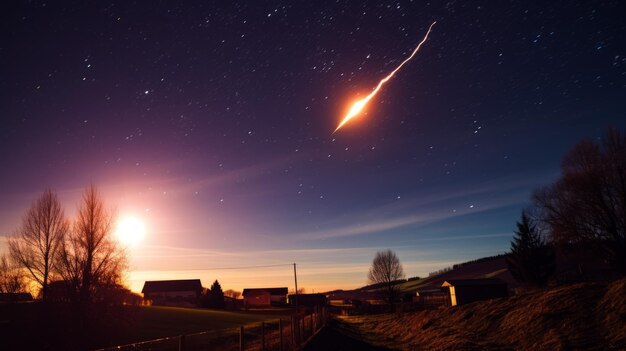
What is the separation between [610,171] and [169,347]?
127 ft

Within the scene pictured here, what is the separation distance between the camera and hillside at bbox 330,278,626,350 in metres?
12.6

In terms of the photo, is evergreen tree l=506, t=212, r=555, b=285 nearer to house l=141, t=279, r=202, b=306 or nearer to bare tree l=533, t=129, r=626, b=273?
bare tree l=533, t=129, r=626, b=273

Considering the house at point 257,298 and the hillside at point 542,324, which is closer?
the hillside at point 542,324

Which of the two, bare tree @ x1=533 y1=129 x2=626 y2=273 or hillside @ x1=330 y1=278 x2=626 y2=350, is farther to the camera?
bare tree @ x1=533 y1=129 x2=626 y2=273

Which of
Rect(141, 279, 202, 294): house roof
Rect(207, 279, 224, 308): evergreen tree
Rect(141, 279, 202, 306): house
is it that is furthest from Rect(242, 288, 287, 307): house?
Rect(207, 279, 224, 308): evergreen tree

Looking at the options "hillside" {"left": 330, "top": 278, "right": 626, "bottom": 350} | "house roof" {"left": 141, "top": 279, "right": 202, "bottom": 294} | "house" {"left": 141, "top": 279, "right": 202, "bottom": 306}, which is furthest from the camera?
"house roof" {"left": 141, "top": 279, "right": 202, "bottom": 294}

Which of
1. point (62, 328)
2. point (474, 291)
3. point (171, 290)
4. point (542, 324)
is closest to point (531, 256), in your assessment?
point (474, 291)

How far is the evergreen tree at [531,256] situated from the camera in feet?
178

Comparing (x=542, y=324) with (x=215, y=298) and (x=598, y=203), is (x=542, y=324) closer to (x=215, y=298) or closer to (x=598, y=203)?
(x=598, y=203)

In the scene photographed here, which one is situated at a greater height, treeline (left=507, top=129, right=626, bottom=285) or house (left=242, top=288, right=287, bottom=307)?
treeline (left=507, top=129, right=626, bottom=285)

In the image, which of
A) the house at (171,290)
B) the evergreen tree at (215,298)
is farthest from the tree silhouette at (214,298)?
the house at (171,290)

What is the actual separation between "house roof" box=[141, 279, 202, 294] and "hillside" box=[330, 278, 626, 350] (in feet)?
334

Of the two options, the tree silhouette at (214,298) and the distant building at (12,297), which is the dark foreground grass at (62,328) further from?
the tree silhouette at (214,298)

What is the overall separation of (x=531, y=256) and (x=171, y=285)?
3815 inches
